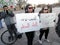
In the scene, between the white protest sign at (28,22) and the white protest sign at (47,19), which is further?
the white protest sign at (47,19)

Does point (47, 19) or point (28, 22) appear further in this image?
point (47, 19)

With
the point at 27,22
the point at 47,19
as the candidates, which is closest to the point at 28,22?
the point at 27,22

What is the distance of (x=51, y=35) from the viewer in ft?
30.2

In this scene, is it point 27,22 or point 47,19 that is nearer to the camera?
point 27,22

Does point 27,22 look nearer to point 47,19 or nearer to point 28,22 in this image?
point 28,22

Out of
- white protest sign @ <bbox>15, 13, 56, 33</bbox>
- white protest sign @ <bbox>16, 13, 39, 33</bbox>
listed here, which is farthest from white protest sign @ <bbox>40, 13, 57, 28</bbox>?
white protest sign @ <bbox>16, 13, 39, 33</bbox>

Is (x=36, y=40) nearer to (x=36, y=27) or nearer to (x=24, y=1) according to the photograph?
(x=36, y=27)

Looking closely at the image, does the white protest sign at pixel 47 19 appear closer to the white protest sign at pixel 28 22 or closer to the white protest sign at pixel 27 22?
the white protest sign at pixel 28 22

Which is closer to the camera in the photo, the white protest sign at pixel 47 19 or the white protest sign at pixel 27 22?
the white protest sign at pixel 27 22

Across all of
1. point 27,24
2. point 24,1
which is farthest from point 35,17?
point 24,1

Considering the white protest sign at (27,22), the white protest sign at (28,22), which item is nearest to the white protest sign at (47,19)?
the white protest sign at (28,22)

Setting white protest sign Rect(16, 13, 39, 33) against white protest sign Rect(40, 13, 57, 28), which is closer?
white protest sign Rect(16, 13, 39, 33)

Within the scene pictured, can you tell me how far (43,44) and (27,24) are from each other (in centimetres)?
181

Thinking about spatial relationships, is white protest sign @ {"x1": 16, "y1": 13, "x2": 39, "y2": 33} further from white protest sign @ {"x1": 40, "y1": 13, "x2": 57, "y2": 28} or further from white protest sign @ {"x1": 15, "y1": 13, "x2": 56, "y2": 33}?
white protest sign @ {"x1": 40, "y1": 13, "x2": 57, "y2": 28}
